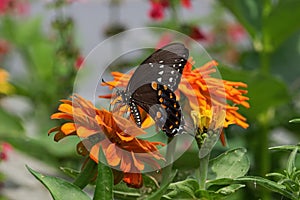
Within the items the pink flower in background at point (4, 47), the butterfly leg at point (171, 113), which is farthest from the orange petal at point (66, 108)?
the pink flower in background at point (4, 47)

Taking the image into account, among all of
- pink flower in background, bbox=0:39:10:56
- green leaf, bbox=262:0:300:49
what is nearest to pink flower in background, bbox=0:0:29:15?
pink flower in background, bbox=0:39:10:56

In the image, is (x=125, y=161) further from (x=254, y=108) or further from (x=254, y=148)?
(x=254, y=148)

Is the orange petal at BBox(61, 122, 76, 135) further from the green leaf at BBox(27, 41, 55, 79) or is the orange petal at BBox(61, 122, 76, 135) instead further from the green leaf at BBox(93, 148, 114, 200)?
the green leaf at BBox(27, 41, 55, 79)

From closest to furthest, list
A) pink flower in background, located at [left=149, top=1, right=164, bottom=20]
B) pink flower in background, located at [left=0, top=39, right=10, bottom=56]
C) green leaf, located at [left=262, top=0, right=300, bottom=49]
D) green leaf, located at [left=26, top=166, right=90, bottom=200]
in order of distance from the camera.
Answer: green leaf, located at [left=26, top=166, right=90, bottom=200] → green leaf, located at [left=262, top=0, right=300, bottom=49] → pink flower in background, located at [left=149, top=1, right=164, bottom=20] → pink flower in background, located at [left=0, top=39, right=10, bottom=56]

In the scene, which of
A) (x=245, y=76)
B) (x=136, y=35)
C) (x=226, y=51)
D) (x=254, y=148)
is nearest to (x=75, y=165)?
(x=254, y=148)

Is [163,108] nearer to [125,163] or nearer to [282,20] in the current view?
[125,163]
